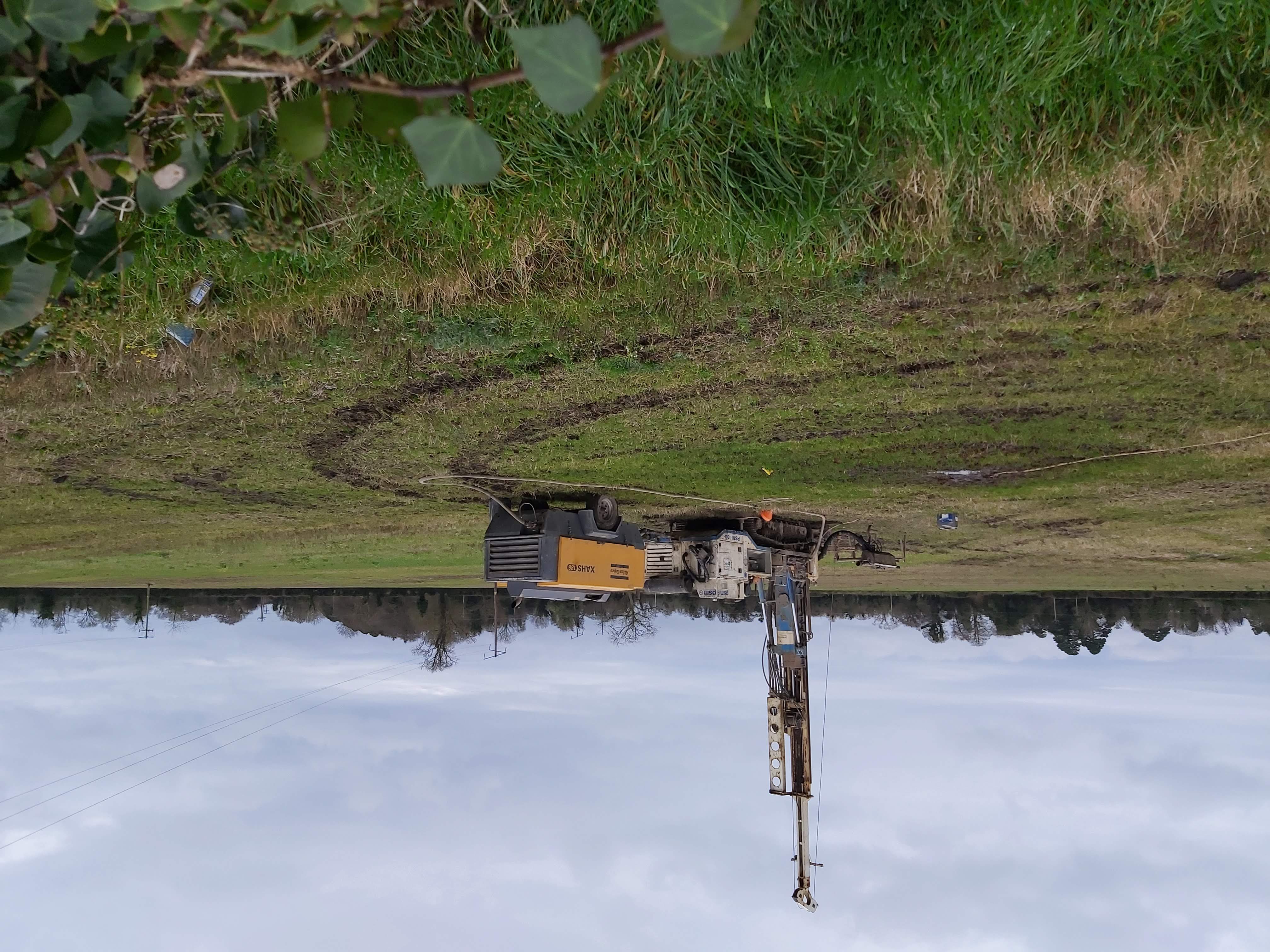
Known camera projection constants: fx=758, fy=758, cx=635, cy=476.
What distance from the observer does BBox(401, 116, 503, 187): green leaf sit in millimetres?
1680

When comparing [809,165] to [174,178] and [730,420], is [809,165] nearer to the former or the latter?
[730,420]

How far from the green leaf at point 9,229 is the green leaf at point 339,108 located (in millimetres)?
802

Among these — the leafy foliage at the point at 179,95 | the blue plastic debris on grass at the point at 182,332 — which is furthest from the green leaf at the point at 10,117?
the blue plastic debris on grass at the point at 182,332

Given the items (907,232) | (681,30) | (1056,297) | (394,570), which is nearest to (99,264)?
(681,30)

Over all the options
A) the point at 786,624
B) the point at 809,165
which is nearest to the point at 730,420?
the point at 786,624

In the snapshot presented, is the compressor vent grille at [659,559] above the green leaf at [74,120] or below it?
below

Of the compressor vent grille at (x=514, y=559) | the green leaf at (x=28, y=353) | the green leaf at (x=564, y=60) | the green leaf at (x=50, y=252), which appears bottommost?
the compressor vent grille at (x=514, y=559)

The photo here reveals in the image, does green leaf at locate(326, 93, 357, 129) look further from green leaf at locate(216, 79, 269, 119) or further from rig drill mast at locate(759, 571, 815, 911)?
rig drill mast at locate(759, 571, 815, 911)

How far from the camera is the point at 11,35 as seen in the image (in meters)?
1.85

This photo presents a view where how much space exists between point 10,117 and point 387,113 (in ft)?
3.08

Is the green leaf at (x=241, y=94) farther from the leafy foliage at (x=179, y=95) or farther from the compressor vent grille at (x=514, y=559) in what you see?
the compressor vent grille at (x=514, y=559)

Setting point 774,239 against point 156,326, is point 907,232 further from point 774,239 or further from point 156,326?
point 156,326

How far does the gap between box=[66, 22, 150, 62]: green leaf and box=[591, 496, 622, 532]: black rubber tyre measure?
15.4 ft

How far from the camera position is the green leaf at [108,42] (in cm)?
189
